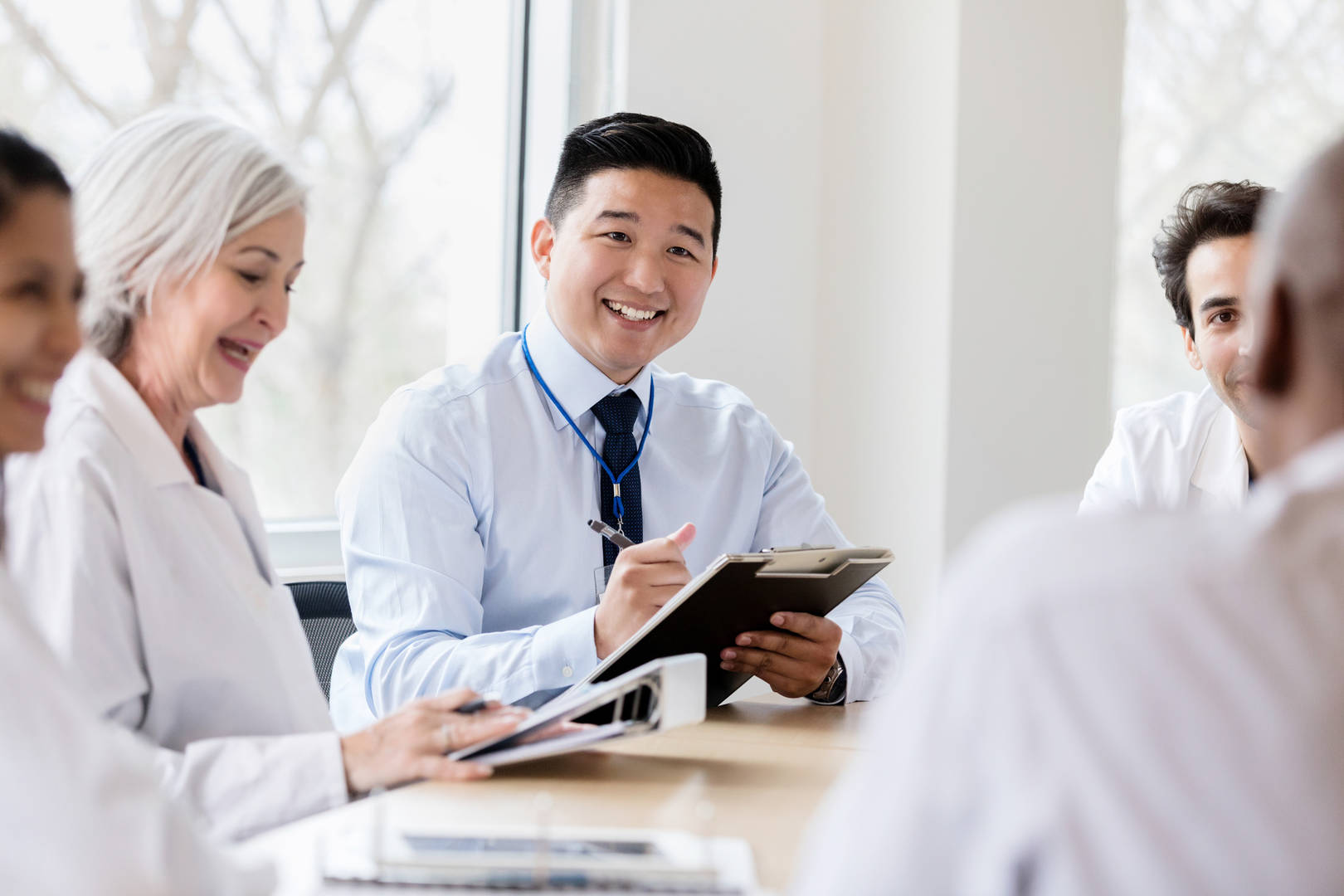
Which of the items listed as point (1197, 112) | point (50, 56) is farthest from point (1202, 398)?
point (50, 56)

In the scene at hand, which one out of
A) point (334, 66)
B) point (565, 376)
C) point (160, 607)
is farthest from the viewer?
point (334, 66)

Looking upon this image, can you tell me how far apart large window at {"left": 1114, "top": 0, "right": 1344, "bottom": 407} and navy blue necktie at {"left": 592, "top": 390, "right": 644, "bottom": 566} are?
230 cm

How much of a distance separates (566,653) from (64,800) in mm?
1189

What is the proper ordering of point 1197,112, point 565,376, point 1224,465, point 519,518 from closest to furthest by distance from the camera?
point 519,518
point 565,376
point 1224,465
point 1197,112

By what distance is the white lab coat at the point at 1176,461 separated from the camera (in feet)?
8.83

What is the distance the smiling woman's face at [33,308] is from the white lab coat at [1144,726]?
75 cm

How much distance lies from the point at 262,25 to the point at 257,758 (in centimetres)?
203

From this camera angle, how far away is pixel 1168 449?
2.76 m

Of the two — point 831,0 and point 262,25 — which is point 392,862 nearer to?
point 262,25

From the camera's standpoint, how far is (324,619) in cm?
216

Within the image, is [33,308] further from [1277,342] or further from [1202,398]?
[1202,398]

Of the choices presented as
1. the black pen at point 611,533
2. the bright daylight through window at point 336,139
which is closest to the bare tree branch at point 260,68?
the bright daylight through window at point 336,139

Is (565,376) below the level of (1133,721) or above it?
above

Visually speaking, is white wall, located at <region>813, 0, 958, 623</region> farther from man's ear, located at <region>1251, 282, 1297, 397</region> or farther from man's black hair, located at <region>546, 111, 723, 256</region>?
man's ear, located at <region>1251, 282, 1297, 397</region>
